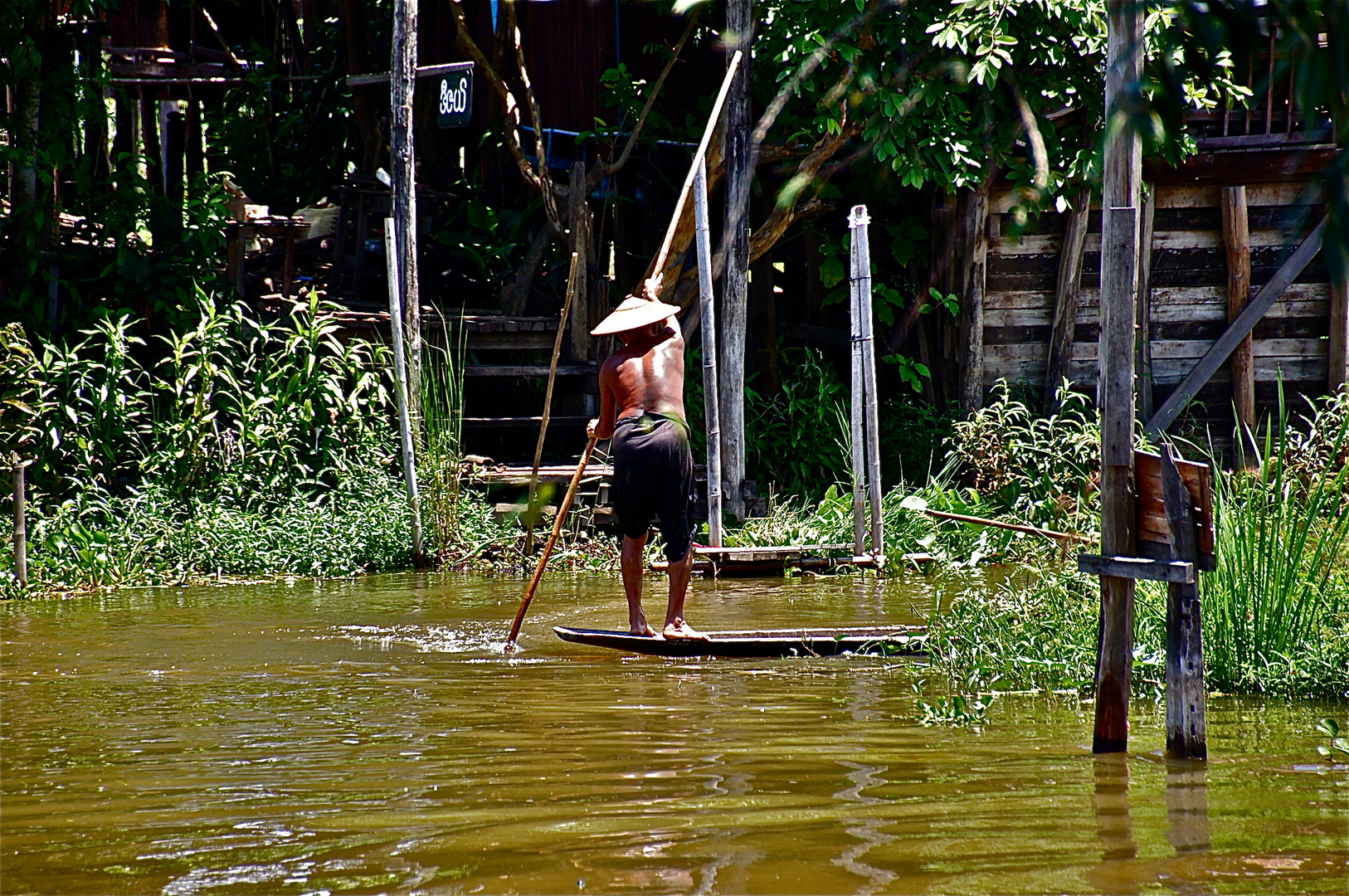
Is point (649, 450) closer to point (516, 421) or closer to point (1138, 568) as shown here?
point (1138, 568)

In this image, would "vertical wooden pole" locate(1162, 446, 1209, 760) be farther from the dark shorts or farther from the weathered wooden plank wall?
the weathered wooden plank wall

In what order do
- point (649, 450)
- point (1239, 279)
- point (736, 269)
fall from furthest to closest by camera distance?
point (1239, 279), point (736, 269), point (649, 450)

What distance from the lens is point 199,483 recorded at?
32.6ft

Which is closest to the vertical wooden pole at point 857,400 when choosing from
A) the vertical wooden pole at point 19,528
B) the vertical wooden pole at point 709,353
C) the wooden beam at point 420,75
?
the vertical wooden pole at point 709,353

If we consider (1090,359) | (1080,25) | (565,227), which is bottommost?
(1090,359)

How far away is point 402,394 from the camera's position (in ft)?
31.2

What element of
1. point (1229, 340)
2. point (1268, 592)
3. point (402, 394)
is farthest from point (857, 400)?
point (1268, 592)

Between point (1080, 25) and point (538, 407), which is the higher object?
point (1080, 25)

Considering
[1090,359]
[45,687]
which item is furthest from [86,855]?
[1090,359]

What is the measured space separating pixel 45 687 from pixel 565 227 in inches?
280

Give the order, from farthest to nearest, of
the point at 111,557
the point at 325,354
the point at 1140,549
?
the point at 325,354
the point at 111,557
the point at 1140,549

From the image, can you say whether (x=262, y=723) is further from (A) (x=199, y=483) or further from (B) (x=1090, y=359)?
(B) (x=1090, y=359)

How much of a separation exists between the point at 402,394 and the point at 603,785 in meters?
6.12

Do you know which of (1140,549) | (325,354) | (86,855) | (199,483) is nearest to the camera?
(86,855)
